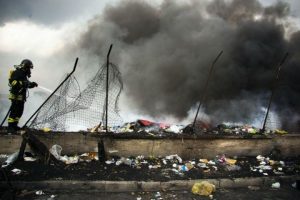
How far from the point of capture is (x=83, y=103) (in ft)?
22.2

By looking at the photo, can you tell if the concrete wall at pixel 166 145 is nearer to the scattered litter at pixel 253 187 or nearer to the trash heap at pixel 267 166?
the trash heap at pixel 267 166

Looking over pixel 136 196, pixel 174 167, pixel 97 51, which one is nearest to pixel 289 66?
pixel 97 51

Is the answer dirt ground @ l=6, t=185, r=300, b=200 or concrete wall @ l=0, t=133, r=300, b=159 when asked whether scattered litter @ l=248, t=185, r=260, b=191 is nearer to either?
dirt ground @ l=6, t=185, r=300, b=200

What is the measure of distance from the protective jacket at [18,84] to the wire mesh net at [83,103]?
1.93ft

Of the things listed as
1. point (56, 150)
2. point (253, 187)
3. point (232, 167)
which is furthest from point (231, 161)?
point (56, 150)

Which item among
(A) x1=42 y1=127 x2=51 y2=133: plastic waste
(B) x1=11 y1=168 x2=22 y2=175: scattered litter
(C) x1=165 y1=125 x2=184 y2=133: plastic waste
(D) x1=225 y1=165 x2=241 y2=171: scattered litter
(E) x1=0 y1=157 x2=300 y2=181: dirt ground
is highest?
(C) x1=165 y1=125 x2=184 y2=133: plastic waste

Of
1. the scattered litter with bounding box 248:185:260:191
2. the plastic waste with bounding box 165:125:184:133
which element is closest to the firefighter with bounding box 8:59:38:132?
the plastic waste with bounding box 165:125:184:133

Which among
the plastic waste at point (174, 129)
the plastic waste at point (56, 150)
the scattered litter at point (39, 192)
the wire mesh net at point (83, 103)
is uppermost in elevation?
the wire mesh net at point (83, 103)

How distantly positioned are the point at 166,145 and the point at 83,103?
6.82ft

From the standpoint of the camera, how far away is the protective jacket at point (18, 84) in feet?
22.2

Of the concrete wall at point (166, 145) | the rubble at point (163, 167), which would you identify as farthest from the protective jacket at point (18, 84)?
the rubble at point (163, 167)

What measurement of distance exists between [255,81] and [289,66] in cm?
191

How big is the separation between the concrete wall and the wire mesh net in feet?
1.31

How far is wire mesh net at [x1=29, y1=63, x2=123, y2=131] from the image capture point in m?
6.70
